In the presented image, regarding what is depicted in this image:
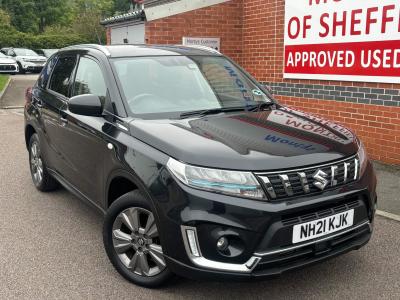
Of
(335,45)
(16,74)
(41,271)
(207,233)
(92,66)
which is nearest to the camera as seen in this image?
(207,233)

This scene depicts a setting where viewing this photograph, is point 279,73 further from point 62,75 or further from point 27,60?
point 27,60

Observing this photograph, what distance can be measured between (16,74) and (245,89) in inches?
1040

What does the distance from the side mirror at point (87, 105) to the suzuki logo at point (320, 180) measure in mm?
1773

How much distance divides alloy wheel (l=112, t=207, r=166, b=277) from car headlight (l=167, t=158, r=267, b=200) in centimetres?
45

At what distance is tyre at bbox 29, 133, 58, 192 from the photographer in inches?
215

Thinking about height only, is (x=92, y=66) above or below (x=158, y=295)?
above

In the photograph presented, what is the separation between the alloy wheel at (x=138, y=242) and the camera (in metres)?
3.15

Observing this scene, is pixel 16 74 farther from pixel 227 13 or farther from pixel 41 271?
pixel 41 271

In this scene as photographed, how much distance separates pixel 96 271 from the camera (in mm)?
3645

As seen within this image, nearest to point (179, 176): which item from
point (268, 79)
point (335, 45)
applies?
point (335, 45)

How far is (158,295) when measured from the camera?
3.26 meters

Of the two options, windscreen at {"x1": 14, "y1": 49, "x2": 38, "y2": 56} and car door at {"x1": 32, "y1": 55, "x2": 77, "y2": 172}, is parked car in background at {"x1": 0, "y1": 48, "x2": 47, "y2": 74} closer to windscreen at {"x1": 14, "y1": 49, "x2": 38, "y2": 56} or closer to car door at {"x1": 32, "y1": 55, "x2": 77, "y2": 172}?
windscreen at {"x1": 14, "y1": 49, "x2": 38, "y2": 56}

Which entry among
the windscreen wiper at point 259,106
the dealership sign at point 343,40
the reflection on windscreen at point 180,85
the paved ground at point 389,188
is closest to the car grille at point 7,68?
the dealership sign at point 343,40

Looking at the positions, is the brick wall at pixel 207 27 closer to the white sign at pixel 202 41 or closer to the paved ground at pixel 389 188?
the white sign at pixel 202 41
